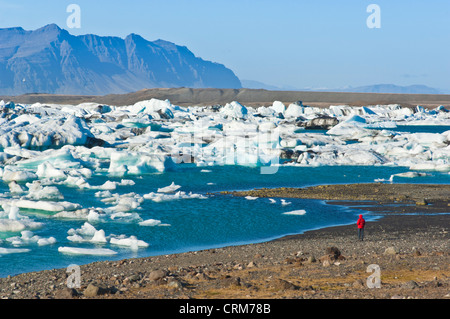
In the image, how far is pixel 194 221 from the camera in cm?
1791

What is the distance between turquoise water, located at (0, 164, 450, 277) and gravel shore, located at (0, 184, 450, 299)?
1317 millimetres

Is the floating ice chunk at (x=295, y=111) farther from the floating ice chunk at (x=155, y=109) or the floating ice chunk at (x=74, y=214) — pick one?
the floating ice chunk at (x=74, y=214)

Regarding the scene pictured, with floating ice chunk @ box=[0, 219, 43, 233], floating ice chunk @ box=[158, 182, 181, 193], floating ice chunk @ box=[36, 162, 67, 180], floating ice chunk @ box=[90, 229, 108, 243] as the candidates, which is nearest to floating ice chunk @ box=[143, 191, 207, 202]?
floating ice chunk @ box=[158, 182, 181, 193]

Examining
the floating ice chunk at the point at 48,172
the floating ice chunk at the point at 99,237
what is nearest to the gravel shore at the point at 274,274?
the floating ice chunk at the point at 99,237

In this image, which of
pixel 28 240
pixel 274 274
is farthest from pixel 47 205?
pixel 274 274

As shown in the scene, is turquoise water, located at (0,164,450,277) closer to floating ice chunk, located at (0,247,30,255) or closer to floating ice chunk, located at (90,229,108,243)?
floating ice chunk, located at (0,247,30,255)

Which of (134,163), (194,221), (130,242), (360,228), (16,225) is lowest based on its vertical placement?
(194,221)

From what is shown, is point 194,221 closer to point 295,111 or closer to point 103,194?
point 103,194

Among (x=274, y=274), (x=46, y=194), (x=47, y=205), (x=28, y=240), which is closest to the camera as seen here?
(x=274, y=274)

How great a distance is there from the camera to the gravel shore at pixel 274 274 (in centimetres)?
851

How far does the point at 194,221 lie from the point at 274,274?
8076 millimetres

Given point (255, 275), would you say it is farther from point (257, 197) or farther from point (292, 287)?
point (257, 197)

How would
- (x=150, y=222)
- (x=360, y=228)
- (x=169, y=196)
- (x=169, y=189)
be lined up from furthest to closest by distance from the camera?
(x=169, y=189) → (x=169, y=196) → (x=150, y=222) → (x=360, y=228)

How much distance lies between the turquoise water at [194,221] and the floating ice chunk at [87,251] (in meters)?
0.20
